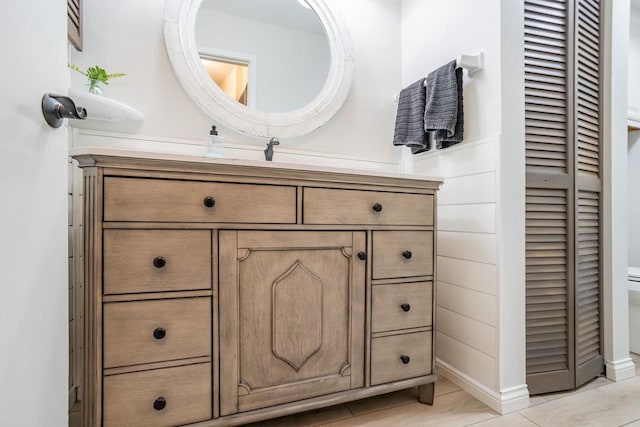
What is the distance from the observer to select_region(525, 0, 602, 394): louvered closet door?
150cm

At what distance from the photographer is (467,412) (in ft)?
4.54

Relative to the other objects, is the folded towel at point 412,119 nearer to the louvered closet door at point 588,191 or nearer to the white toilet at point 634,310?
the louvered closet door at point 588,191

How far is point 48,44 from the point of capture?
71 cm

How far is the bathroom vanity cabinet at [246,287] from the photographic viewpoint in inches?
37.9

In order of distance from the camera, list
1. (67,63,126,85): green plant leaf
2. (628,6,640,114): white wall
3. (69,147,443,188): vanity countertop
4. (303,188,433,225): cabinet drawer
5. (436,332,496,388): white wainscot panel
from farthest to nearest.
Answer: (628,6,640,114): white wall → (436,332,496,388): white wainscot panel → (67,63,126,85): green plant leaf → (303,188,433,225): cabinet drawer → (69,147,443,188): vanity countertop

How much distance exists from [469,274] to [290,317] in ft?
3.04

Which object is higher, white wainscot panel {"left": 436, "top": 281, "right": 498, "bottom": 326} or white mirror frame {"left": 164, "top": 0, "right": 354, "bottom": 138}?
white mirror frame {"left": 164, "top": 0, "right": 354, "bottom": 138}

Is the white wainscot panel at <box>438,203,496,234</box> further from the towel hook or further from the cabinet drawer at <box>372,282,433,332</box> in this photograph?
the towel hook

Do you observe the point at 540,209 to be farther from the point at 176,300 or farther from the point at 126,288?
the point at 126,288

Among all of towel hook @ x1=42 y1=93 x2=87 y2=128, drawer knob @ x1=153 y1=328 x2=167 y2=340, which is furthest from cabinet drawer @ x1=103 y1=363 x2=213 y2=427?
towel hook @ x1=42 y1=93 x2=87 y2=128

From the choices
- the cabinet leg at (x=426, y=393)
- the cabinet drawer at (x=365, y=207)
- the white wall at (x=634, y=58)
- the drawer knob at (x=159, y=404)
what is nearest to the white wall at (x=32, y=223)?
the drawer knob at (x=159, y=404)

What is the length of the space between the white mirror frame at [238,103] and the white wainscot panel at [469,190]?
75cm

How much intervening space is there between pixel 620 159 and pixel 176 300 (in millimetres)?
2237

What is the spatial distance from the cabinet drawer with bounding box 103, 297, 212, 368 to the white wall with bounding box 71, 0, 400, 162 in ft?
2.85
